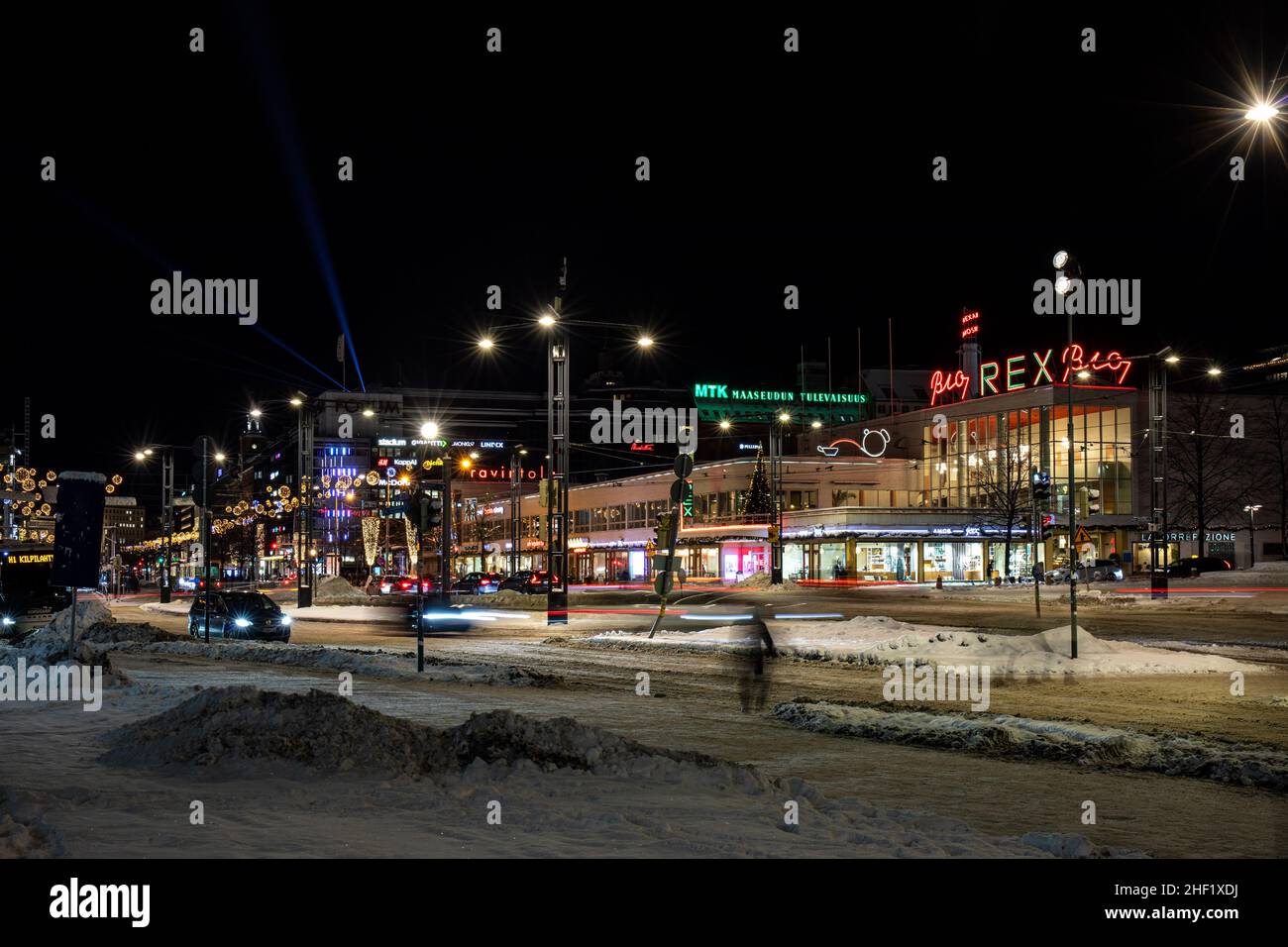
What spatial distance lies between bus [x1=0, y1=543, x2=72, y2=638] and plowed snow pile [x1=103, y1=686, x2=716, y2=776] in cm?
3775

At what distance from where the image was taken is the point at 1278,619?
1388 inches

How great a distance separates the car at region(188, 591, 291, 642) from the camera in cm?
3136

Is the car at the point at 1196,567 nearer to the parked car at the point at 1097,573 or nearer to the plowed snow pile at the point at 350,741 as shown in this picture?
the parked car at the point at 1097,573

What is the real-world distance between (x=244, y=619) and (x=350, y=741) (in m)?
23.4

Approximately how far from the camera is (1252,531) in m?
71.8

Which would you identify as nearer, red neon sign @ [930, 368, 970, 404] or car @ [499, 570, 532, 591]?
car @ [499, 570, 532, 591]

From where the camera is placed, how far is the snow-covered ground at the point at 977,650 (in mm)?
20188

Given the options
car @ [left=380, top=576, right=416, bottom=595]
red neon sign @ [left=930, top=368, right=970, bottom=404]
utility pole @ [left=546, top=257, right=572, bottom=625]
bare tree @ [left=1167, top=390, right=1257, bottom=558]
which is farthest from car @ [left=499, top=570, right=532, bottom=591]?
bare tree @ [left=1167, top=390, right=1257, bottom=558]

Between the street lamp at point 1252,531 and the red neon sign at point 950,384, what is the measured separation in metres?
19.2

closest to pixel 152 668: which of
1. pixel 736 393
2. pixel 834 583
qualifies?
pixel 834 583

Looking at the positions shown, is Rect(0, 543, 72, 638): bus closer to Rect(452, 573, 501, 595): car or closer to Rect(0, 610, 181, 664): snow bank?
Rect(0, 610, 181, 664): snow bank

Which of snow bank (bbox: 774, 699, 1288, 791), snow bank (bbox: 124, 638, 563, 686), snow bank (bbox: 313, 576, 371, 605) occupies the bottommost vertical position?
snow bank (bbox: 313, 576, 371, 605)

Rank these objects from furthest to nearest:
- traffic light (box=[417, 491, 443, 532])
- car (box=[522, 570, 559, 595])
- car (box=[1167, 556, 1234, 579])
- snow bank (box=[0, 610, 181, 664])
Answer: car (box=[1167, 556, 1234, 579]) < car (box=[522, 570, 559, 595]) < snow bank (box=[0, 610, 181, 664]) < traffic light (box=[417, 491, 443, 532])
